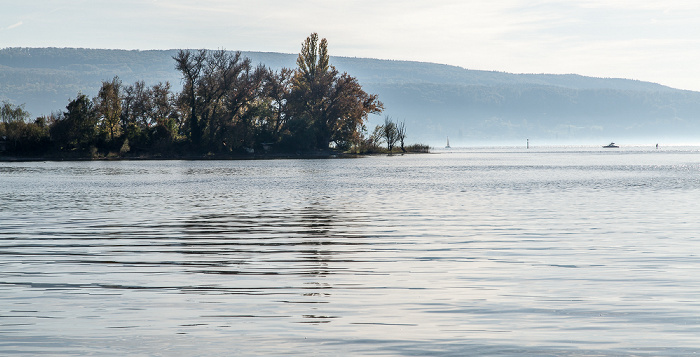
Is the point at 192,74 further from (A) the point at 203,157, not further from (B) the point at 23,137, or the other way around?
(B) the point at 23,137

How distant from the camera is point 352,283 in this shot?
12.4m

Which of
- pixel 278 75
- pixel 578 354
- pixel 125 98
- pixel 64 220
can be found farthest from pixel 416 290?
pixel 278 75

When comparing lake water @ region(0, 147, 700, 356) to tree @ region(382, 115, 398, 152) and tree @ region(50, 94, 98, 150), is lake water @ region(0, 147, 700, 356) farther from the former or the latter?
tree @ region(382, 115, 398, 152)

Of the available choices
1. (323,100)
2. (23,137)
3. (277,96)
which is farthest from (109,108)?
(323,100)

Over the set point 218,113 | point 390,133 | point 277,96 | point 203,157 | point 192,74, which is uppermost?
point 192,74

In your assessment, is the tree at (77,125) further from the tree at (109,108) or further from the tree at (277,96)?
the tree at (277,96)

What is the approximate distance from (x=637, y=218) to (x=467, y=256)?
11208 mm

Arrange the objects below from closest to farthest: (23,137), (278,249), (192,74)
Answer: (278,249), (23,137), (192,74)

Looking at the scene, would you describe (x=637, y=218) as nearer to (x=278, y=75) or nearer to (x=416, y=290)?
(x=416, y=290)

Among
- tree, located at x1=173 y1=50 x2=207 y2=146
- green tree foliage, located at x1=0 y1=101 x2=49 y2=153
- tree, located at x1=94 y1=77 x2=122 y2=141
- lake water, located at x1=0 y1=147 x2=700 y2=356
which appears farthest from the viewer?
tree, located at x1=173 y1=50 x2=207 y2=146

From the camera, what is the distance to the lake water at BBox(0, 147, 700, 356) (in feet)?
28.3

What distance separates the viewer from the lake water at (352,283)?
8617 millimetres

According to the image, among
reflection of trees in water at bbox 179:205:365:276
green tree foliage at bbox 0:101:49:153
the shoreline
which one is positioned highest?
green tree foliage at bbox 0:101:49:153

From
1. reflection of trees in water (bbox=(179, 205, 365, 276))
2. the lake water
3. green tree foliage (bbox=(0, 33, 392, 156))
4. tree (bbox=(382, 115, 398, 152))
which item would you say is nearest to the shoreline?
green tree foliage (bbox=(0, 33, 392, 156))
